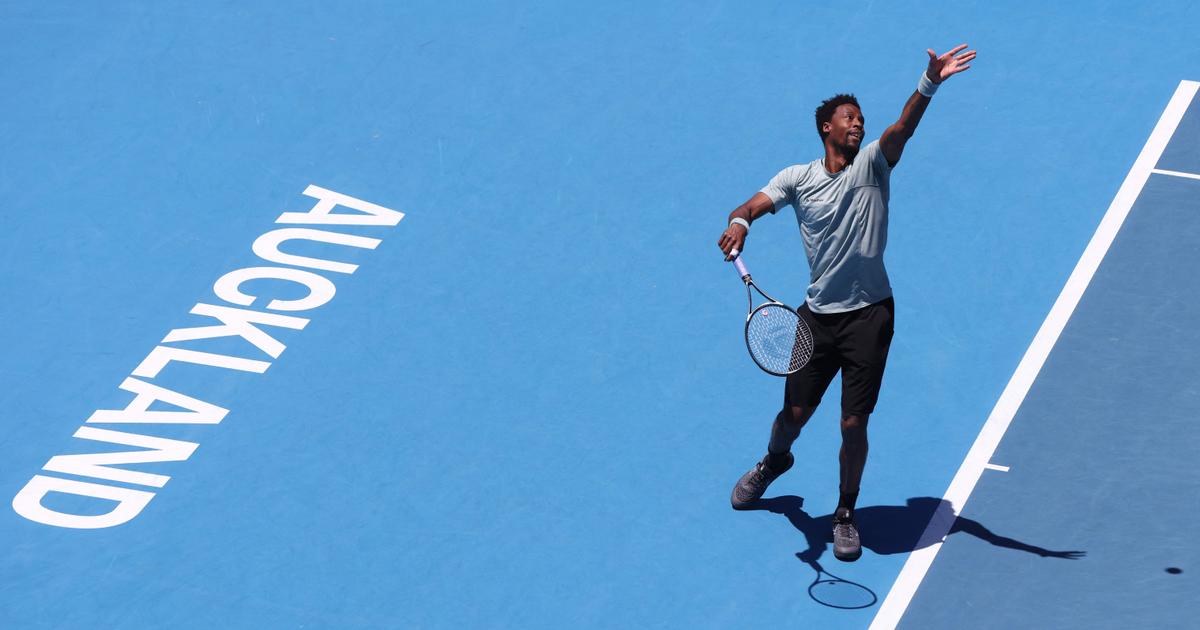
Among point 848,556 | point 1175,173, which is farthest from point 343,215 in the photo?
point 1175,173

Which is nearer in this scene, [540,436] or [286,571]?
[286,571]

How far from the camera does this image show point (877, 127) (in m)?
12.0

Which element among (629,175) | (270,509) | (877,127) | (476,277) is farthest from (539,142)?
(270,509)

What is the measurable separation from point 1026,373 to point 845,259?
2222mm

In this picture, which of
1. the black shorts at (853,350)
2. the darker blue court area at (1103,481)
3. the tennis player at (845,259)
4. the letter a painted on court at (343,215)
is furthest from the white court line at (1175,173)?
the letter a painted on court at (343,215)

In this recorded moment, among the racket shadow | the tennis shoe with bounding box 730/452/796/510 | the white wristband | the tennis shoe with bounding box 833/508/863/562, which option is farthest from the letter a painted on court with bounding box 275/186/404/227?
the white wristband

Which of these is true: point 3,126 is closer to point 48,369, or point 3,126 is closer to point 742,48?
point 48,369

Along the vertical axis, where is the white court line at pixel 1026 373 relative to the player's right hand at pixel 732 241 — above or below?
below

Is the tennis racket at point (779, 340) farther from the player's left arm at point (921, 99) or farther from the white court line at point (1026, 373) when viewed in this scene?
the white court line at point (1026, 373)

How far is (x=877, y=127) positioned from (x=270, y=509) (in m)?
5.38

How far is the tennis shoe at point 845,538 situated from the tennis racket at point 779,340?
2.71ft

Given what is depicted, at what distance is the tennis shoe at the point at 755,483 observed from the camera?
8.72 metres

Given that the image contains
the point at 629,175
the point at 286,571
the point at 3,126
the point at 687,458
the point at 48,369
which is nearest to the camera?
the point at 286,571

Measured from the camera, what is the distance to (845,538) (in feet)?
27.5
